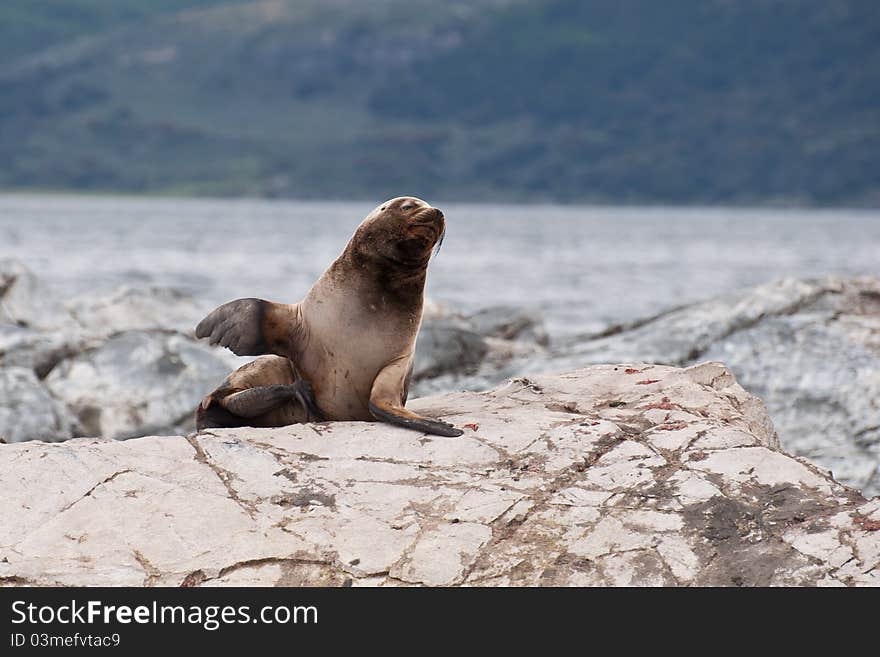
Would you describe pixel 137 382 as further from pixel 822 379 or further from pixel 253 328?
pixel 822 379

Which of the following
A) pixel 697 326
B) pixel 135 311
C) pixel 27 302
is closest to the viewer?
pixel 697 326

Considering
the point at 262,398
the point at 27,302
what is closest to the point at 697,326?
the point at 262,398

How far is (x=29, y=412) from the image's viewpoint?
11.5m

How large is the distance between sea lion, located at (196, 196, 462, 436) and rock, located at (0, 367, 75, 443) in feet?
14.5

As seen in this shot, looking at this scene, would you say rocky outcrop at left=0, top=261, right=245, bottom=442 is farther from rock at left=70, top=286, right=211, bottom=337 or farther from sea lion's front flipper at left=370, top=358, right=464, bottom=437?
sea lion's front flipper at left=370, top=358, right=464, bottom=437

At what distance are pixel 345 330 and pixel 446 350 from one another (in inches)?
296

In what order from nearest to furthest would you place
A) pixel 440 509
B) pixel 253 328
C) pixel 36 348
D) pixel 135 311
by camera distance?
pixel 440 509, pixel 253 328, pixel 36 348, pixel 135 311

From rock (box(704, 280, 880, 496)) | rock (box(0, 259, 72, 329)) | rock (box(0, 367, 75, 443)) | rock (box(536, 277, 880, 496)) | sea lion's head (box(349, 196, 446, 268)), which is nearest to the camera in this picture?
sea lion's head (box(349, 196, 446, 268))

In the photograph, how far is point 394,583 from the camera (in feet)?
17.5

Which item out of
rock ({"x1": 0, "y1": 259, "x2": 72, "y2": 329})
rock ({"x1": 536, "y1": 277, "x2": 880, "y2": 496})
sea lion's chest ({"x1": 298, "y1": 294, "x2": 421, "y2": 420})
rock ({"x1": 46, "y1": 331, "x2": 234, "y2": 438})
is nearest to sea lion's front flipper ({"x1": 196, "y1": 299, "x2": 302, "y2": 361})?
sea lion's chest ({"x1": 298, "y1": 294, "x2": 421, "y2": 420})

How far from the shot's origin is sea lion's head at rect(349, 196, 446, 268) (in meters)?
7.15

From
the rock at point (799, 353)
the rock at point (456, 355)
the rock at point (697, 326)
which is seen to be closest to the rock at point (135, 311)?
the rock at point (456, 355)

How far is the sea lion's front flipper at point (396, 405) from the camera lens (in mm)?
6754

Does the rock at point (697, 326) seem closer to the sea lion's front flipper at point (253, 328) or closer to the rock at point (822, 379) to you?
the rock at point (822, 379)
